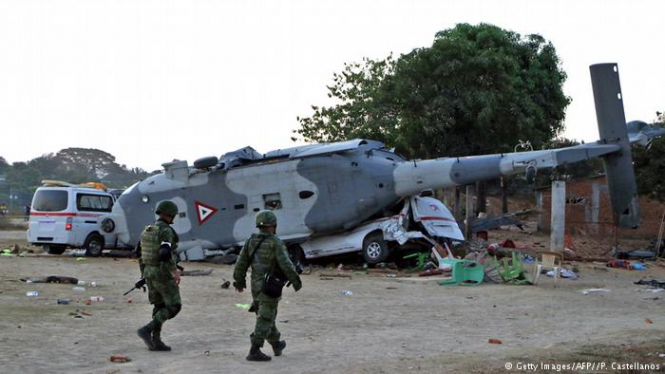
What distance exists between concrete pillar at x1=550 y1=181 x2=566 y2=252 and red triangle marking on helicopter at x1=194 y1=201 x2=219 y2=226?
28.7 ft

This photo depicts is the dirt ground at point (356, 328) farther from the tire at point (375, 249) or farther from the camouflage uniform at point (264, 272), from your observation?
the tire at point (375, 249)

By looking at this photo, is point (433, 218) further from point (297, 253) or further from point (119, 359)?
point (119, 359)

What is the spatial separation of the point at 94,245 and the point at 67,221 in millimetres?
1108

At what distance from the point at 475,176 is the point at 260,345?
1147 cm

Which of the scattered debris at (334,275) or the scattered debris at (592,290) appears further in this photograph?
the scattered debris at (334,275)

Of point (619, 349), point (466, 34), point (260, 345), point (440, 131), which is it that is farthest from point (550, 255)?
point (466, 34)

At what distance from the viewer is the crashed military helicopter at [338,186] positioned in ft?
57.4

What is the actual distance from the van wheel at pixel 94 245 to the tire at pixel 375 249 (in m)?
8.09

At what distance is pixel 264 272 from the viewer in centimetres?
779

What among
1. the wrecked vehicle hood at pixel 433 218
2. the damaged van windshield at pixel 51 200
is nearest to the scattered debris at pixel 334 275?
the wrecked vehicle hood at pixel 433 218

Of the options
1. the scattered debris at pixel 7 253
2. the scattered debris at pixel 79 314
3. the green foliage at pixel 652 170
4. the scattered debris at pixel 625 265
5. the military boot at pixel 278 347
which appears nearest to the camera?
the military boot at pixel 278 347

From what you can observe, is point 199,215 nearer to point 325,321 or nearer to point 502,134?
point 325,321

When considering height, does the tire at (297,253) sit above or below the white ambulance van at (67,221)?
below

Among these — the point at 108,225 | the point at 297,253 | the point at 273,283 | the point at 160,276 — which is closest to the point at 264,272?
the point at 273,283
